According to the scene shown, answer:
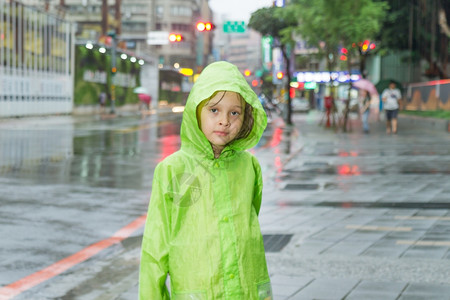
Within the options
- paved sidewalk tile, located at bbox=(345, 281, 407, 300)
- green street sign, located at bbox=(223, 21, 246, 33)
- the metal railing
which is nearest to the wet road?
paved sidewalk tile, located at bbox=(345, 281, 407, 300)

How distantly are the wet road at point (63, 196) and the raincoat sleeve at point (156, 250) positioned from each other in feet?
10.9

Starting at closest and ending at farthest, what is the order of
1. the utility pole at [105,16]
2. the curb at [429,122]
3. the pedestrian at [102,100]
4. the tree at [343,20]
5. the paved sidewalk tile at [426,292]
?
the paved sidewalk tile at [426,292], the tree at [343,20], the curb at [429,122], the pedestrian at [102,100], the utility pole at [105,16]

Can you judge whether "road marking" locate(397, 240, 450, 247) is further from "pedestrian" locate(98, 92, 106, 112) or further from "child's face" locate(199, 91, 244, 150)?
"pedestrian" locate(98, 92, 106, 112)

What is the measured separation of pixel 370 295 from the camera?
16.4 feet

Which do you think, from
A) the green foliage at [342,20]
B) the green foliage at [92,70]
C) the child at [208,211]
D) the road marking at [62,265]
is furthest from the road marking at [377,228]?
the green foliage at [92,70]

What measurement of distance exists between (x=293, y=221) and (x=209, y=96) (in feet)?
18.5

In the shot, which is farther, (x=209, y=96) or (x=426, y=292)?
(x=426, y=292)

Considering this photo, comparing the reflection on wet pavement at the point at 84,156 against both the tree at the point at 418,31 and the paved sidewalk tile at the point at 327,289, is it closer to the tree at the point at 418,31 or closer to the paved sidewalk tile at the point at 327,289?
the paved sidewalk tile at the point at 327,289

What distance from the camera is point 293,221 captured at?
8.18 m

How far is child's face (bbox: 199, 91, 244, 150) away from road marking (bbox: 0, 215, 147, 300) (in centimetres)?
317

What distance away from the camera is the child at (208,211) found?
272 centimetres

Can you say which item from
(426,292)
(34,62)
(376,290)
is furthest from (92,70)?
(426,292)

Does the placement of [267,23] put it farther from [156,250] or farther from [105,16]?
[105,16]

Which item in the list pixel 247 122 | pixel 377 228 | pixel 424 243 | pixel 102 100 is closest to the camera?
pixel 247 122
